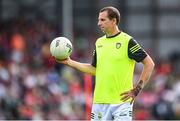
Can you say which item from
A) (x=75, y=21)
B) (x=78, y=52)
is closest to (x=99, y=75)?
(x=78, y=52)

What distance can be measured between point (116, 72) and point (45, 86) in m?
8.20

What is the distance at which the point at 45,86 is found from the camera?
18.8 meters

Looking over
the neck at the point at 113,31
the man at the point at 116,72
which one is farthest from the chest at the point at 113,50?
the neck at the point at 113,31

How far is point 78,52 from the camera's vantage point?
21.5 meters

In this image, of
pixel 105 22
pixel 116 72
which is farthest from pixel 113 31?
pixel 116 72

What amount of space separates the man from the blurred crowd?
696 centimetres

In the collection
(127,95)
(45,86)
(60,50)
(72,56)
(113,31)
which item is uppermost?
(113,31)

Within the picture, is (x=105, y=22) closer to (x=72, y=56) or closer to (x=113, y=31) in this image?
(x=113, y=31)

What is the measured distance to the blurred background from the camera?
18406 millimetres

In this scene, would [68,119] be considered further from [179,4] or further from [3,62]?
[179,4]

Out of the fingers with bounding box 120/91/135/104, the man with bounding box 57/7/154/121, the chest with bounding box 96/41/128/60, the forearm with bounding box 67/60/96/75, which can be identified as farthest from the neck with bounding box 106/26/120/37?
the fingers with bounding box 120/91/135/104

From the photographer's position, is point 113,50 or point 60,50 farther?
point 60,50

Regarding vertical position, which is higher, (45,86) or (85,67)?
(85,67)

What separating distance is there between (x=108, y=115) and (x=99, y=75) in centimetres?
51
